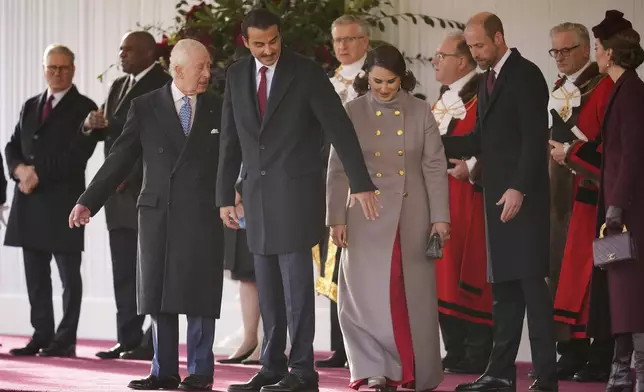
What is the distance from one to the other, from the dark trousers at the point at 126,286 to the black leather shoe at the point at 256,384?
2.09 metres

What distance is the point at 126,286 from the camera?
24.3ft

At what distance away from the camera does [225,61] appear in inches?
290

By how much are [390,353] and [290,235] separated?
633 mm

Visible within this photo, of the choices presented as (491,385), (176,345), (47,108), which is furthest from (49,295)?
(491,385)

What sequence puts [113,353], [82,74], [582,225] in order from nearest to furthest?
1. [582,225]
2. [113,353]
3. [82,74]

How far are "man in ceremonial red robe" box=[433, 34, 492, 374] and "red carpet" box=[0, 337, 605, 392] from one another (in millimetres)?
314

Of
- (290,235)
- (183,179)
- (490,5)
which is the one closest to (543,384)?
(290,235)

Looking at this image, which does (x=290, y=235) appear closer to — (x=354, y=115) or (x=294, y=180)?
(x=294, y=180)

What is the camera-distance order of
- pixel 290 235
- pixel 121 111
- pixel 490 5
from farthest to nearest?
pixel 490 5 < pixel 121 111 < pixel 290 235

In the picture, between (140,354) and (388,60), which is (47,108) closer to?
(140,354)

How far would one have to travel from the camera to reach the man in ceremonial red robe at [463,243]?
6.75 m

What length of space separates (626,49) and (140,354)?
10.6ft

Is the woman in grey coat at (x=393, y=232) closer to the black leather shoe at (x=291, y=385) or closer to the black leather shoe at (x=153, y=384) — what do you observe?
the black leather shoe at (x=291, y=385)

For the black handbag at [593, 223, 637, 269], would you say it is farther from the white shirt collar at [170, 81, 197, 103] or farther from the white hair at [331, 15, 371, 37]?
the white hair at [331, 15, 371, 37]
